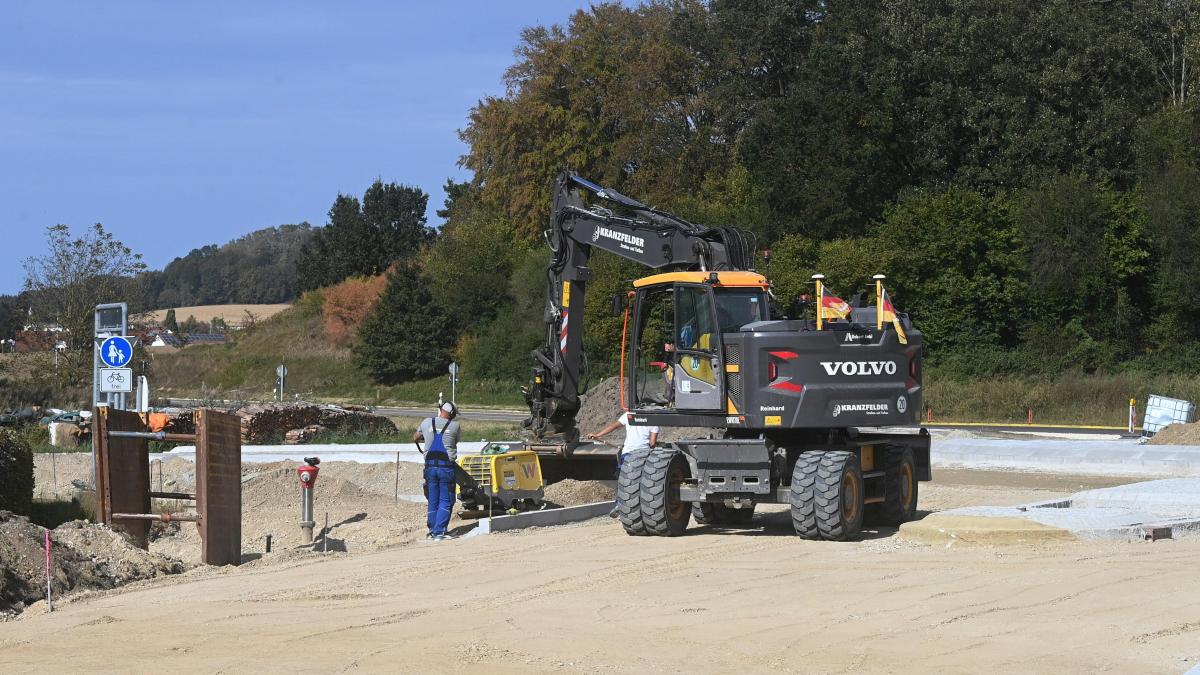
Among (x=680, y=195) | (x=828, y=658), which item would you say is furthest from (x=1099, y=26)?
(x=828, y=658)

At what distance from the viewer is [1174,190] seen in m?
43.6

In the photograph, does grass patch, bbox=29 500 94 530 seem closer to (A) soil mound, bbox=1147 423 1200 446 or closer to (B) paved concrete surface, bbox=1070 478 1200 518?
(B) paved concrete surface, bbox=1070 478 1200 518

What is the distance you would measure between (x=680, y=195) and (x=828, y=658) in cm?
4691

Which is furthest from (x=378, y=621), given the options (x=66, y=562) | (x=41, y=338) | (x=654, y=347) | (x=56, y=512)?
(x=41, y=338)

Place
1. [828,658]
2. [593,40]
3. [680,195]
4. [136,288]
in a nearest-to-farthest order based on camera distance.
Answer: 1. [828,658]
2. [136,288]
3. [680,195]
4. [593,40]

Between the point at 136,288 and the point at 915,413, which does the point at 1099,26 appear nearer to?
the point at 136,288

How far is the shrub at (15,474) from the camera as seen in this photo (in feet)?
56.2

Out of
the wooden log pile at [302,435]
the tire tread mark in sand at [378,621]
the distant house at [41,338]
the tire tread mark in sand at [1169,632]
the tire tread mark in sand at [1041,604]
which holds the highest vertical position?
the distant house at [41,338]

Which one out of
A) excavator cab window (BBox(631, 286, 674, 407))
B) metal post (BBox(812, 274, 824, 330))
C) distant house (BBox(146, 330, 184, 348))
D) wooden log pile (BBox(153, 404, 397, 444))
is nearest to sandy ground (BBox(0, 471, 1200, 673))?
excavator cab window (BBox(631, 286, 674, 407))

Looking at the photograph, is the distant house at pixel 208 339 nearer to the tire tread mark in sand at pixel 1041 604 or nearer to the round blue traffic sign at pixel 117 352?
the round blue traffic sign at pixel 117 352

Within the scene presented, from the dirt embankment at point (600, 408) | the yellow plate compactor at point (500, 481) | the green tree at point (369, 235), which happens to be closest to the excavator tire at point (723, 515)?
the yellow plate compactor at point (500, 481)

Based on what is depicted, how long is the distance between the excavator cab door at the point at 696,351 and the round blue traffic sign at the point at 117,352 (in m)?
7.48

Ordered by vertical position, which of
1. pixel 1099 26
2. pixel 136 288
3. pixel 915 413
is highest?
pixel 1099 26

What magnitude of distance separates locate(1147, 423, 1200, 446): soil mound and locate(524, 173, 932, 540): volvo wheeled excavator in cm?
1465
